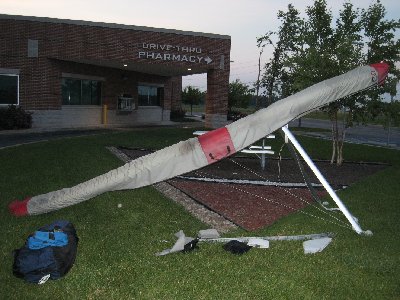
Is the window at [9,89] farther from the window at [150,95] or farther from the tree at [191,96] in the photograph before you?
the tree at [191,96]

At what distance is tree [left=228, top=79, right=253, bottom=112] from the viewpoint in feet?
176

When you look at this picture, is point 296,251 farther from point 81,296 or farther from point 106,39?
point 106,39

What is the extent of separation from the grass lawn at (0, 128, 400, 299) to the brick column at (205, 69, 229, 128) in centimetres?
2230

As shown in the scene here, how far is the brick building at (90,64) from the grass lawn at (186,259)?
1906 centimetres

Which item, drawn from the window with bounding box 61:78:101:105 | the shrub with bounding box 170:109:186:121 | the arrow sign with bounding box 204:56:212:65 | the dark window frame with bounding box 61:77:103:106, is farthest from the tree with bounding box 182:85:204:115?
the arrow sign with bounding box 204:56:212:65

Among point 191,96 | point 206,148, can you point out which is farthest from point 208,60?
point 191,96

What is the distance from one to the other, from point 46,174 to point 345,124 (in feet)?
38.2

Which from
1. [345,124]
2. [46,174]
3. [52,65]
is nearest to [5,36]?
[52,65]

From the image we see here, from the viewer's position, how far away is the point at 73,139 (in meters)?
20.9

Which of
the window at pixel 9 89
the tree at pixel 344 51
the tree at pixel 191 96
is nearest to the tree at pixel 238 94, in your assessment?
the tree at pixel 191 96

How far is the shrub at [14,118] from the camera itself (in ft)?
81.5

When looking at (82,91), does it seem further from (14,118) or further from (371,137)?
(371,137)

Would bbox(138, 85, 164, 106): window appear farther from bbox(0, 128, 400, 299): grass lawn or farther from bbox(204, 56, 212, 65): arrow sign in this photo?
bbox(0, 128, 400, 299): grass lawn

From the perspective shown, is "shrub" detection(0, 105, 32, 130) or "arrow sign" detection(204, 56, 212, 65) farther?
"arrow sign" detection(204, 56, 212, 65)
